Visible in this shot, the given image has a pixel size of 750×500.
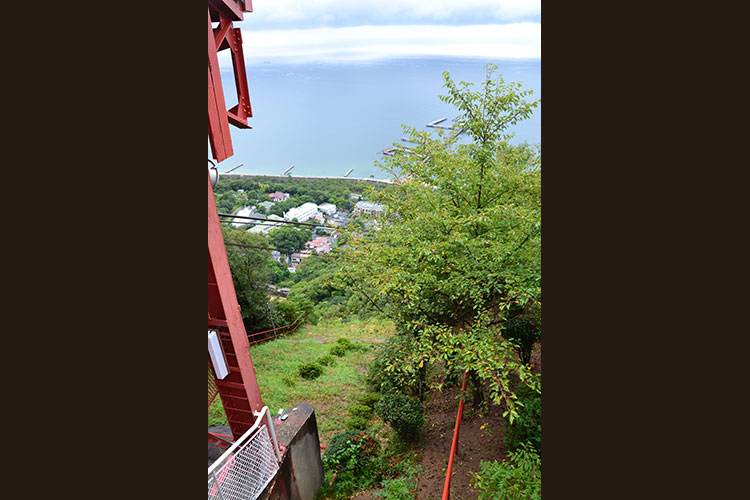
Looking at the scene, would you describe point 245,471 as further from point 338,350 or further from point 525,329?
point 338,350

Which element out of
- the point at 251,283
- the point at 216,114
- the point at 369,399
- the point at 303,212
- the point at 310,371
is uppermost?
the point at 216,114

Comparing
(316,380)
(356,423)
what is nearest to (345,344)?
(316,380)

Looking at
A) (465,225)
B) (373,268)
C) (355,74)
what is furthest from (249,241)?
(355,74)

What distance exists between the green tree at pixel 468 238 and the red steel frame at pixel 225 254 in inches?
86.4

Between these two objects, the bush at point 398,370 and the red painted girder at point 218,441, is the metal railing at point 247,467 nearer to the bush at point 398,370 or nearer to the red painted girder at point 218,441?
the bush at point 398,370

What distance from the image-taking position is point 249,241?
21.8m

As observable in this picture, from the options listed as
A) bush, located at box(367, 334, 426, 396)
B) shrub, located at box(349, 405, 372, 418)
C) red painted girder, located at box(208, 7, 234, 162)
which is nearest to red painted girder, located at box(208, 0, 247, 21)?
red painted girder, located at box(208, 7, 234, 162)

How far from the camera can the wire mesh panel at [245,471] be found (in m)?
4.26

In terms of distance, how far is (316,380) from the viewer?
12.6m

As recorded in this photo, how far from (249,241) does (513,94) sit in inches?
691

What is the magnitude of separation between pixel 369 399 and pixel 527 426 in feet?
17.5

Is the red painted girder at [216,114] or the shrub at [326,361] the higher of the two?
the red painted girder at [216,114]

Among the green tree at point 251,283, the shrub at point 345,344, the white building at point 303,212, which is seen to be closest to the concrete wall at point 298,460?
the shrub at point 345,344

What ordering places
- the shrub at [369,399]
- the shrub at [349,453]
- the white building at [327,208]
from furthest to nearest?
the white building at [327,208] < the shrub at [369,399] < the shrub at [349,453]
